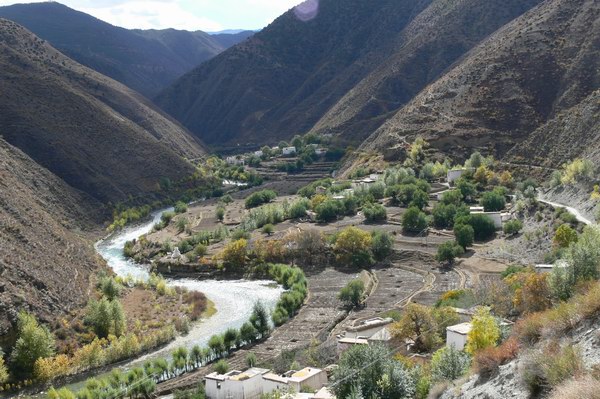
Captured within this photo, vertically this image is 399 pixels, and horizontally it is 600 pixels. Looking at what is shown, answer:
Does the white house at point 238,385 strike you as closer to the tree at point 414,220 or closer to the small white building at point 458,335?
the small white building at point 458,335

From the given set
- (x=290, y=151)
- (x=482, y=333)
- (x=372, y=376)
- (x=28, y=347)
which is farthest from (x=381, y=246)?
(x=290, y=151)

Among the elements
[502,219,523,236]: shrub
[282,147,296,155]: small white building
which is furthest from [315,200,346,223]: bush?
[282,147,296,155]: small white building

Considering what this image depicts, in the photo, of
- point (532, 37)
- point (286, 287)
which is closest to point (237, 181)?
point (532, 37)

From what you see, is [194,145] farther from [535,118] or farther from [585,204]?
[585,204]

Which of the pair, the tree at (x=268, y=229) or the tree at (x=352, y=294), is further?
the tree at (x=268, y=229)

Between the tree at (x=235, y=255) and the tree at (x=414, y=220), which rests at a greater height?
the tree at (x=414, y=220)

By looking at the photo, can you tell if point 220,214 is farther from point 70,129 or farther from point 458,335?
point 458,335

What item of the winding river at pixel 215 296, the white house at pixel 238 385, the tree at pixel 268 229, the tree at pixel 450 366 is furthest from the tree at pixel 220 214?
the tree at pixel 450 366
